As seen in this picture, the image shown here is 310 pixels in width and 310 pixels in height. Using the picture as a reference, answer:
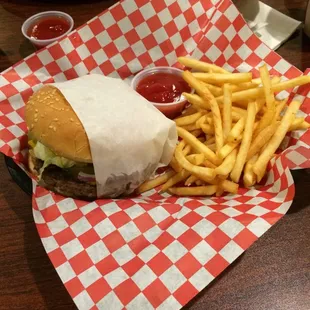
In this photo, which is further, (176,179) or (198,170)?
(176,179)

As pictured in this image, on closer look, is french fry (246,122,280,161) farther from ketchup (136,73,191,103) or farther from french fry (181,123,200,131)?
ketchup (136,73,191,103)

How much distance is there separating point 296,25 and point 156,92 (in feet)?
3.48

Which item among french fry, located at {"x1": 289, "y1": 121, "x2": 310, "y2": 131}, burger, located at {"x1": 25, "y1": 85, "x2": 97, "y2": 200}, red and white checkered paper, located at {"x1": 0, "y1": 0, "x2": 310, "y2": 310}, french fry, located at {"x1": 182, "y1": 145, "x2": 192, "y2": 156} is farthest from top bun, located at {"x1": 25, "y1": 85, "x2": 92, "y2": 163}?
french fry, located at {"x1": 289, "y1": 121, "x2": 310, "y2": 131}

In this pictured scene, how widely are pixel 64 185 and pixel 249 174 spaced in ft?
2.39

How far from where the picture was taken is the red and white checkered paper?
4.01 feet

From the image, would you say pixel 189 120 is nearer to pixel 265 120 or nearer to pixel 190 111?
pixel 190 111

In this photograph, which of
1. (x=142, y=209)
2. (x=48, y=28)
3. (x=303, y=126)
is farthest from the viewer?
(x=48, y=28)

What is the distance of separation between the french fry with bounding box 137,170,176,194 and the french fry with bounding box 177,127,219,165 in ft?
0.54

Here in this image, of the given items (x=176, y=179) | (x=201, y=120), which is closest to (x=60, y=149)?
(x=176, y=179)

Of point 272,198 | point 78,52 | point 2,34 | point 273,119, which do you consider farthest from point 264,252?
point 2,34

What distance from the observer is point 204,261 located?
125cm

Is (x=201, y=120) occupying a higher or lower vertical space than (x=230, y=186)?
higher

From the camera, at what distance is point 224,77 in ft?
5.67

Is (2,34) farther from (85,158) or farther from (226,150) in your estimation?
(226,150)
